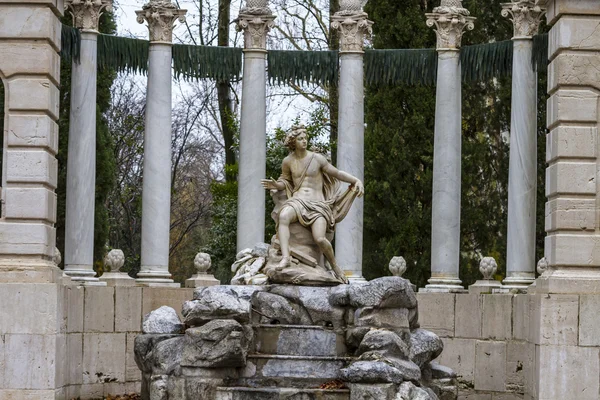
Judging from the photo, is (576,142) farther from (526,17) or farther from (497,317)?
(526,17)

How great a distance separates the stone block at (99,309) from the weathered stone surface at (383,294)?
8.36 metres

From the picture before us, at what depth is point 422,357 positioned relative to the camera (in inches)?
1029

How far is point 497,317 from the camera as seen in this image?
3297 cm

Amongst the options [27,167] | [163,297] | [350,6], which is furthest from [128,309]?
[350,6]

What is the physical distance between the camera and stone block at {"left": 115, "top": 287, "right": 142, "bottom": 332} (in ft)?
108

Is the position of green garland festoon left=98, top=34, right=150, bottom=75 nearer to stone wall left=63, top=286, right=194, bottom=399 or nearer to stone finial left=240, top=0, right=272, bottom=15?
stone finial left=240, top=0, right=272, bottom=15

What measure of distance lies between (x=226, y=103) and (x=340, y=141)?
1774cm

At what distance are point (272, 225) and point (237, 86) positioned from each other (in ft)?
34.0

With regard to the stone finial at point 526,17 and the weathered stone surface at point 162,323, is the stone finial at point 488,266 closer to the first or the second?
the stone finial at point 526,17

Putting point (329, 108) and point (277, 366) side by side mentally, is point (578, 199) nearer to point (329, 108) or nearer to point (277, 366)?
point (277, 366)

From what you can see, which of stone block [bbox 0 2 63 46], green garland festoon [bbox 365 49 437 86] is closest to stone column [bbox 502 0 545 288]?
green garland festoon [bbox 365 49 437 86]

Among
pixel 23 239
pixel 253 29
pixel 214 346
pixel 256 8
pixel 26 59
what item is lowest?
pixel 214 346

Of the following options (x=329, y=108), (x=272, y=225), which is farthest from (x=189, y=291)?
(x=329, y=108)

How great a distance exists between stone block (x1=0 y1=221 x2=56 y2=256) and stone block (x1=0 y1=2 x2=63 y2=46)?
386cm
